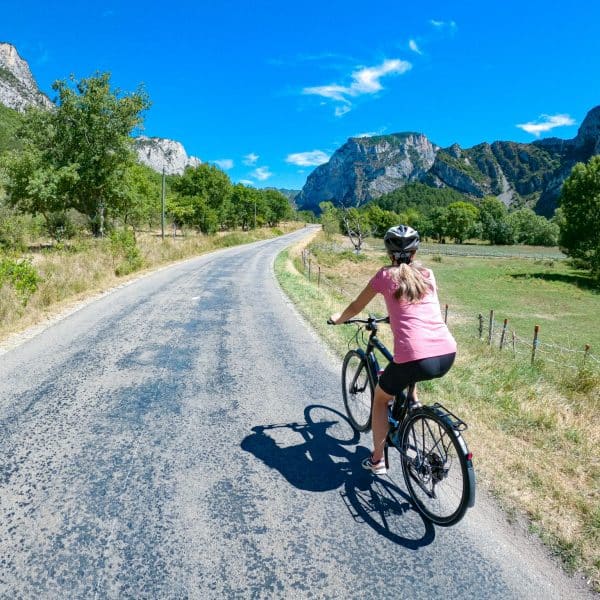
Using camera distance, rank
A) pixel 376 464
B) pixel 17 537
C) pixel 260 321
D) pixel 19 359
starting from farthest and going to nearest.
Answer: pixel 260 321, pixel 19 359, pixel 376 464, pixel 17 537

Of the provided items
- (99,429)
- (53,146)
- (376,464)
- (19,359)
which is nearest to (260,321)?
(19,359)

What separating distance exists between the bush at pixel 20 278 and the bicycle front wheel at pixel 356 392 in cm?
870

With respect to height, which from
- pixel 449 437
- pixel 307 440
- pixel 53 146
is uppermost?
pixel 53 146

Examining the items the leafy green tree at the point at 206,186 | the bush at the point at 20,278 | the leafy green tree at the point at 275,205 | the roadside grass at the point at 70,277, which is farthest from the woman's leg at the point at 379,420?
the leafy green tree at the point at 275,205

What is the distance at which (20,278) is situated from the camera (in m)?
9.92

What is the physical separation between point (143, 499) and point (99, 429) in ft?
4.66

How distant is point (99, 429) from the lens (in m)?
4.18

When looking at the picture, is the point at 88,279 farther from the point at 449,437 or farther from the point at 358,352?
the point at 449,437

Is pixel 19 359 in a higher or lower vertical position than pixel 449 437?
lower

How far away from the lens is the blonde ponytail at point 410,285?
2945 mm

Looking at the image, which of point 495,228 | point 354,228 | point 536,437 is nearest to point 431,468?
point 536,437

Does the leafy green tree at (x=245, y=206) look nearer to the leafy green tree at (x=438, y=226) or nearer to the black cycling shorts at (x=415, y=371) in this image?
the leafy green tree at (x=438, y=226)

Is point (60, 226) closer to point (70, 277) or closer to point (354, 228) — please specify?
point (70, 277)

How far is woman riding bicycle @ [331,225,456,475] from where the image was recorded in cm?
291
